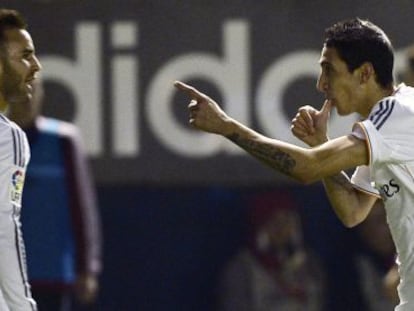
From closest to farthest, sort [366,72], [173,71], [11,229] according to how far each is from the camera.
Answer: [11,229] → [366,72] → [173,71]

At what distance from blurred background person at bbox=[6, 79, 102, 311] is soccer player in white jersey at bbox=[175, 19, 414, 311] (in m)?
2.30

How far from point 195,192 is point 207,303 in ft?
2.02

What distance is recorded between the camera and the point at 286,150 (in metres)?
6.45

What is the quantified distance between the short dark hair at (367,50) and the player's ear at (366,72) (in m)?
0.01

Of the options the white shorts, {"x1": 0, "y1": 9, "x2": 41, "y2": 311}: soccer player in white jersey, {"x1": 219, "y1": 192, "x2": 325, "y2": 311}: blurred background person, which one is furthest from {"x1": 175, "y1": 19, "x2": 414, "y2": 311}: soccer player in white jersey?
{"x1": 219, "y1": 192, "x2": 325, "y2": 311}: blurred background person

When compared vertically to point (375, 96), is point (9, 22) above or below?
above

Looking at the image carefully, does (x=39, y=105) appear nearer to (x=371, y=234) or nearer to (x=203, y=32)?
(x=203, y=32)

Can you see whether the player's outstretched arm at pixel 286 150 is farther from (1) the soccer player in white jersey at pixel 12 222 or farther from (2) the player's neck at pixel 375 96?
(1) the soccer player in white jersey at pixel 12 222

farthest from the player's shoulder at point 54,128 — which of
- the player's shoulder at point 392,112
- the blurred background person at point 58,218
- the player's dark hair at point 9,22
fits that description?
the player's shoulder at point 392,112

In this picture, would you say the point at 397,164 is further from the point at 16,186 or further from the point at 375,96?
the point at 16,186

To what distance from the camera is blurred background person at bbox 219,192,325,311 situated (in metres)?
10.0

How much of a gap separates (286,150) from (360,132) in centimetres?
25

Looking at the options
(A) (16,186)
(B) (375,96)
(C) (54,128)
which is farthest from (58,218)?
(B) (375,96)

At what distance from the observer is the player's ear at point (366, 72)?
6.63m
